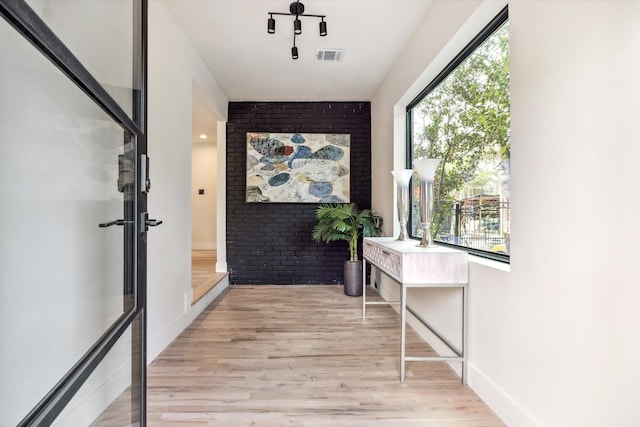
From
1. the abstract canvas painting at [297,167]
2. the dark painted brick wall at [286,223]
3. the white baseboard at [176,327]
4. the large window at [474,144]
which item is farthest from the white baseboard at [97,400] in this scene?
the abstract canvas painting at [297,167]

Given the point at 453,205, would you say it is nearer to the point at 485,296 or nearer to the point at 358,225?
the point at 485,296

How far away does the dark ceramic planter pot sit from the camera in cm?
365

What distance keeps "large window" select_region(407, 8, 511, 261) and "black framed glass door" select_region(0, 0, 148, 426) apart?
5.89ft

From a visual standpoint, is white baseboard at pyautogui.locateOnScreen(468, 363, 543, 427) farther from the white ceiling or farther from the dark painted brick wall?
the dark painted brick wall

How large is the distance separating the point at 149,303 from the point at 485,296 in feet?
6.77

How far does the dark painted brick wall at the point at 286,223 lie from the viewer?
4203 millimetres

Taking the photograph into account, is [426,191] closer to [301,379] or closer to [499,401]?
[499,401]

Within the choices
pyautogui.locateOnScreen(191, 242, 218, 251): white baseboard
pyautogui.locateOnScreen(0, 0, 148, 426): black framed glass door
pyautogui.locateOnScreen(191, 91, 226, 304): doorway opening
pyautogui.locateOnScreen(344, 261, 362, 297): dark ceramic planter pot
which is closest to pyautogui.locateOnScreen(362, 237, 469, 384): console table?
pyautogui.locateOnScreen(0, 0, 148, 426): black framed glass door

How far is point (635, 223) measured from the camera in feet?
2.99

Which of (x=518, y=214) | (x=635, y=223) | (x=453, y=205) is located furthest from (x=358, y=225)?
→ (x=635, y=223)

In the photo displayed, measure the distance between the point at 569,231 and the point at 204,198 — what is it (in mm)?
6630

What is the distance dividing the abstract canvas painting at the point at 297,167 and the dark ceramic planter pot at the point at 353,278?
96cm

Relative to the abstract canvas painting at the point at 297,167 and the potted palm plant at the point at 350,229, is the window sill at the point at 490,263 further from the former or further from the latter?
the abstract canvas painting at the point at 297,167

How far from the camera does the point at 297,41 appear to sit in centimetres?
270
